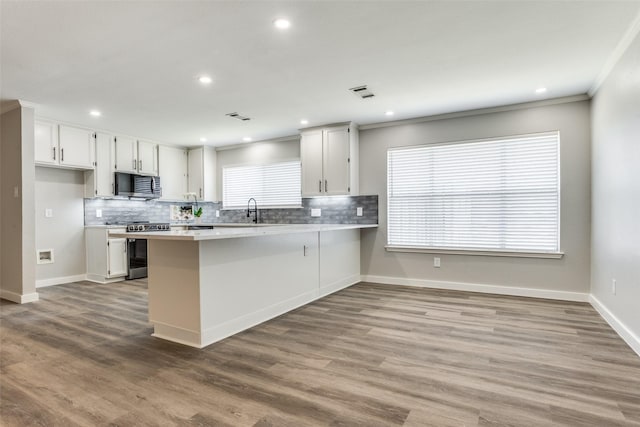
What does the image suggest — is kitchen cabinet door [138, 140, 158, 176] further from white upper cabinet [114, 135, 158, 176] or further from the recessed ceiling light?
the recessed ceiling light

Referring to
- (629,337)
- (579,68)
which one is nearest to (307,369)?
(629,337)

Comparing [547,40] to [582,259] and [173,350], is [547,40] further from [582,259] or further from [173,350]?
[173,350]

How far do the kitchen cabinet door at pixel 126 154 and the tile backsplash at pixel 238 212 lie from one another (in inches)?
25.4

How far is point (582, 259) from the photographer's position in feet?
13.3

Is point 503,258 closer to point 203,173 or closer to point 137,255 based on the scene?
point 203,173

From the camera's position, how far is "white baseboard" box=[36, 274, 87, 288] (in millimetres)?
5078

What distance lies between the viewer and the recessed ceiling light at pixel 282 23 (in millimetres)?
2406

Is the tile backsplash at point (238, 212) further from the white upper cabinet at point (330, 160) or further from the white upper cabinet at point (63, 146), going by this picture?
the white upper cabinet at point (63, 146)

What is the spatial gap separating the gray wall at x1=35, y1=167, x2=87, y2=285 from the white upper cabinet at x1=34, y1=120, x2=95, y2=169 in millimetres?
392

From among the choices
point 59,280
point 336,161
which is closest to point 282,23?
point 336,161

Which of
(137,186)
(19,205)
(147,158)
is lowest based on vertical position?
(19,205)

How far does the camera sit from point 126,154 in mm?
5797

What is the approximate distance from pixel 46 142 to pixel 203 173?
2437mm

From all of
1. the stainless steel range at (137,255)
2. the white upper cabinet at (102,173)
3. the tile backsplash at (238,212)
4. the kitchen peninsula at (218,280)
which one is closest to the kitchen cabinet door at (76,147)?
the white upper cabinet at (102,173)
